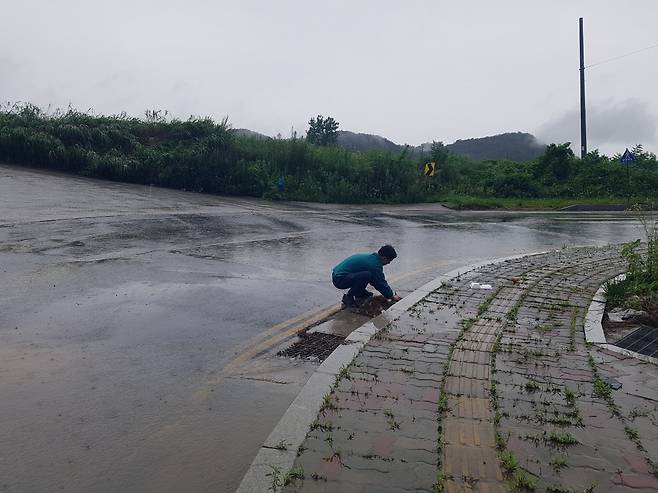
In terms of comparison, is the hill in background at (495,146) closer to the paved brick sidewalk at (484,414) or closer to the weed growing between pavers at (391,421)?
the paved brick sidewalk at (484,414)

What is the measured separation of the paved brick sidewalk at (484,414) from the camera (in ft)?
11.8

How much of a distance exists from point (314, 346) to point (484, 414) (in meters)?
2.24

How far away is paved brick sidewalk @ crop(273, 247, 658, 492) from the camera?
359 centimetres

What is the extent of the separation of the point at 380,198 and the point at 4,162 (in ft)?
53.9

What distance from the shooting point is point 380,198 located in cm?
2848

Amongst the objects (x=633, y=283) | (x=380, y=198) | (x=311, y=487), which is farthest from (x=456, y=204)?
(x=311, y=487)

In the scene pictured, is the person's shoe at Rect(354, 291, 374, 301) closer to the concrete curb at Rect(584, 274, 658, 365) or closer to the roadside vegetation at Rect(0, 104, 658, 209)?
the concrete curb at Rect(584, 274, 658, 365)

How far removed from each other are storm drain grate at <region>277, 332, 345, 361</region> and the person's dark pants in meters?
1.22

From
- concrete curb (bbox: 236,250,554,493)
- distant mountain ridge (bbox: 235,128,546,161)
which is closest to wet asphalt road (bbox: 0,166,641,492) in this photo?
concrete curb (bbox: 236,250,554,493)

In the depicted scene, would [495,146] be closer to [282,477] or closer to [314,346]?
[314,346]

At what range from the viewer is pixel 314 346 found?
6246 mm

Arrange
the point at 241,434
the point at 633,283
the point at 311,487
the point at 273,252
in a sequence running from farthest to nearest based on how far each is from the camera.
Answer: the point at 273,252 < the point at 633,283 < the point at 241,434 < the point at 311,487

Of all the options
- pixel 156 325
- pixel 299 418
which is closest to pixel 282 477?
pixel 299 418

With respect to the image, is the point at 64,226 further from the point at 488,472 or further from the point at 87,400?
the point at 488,472
